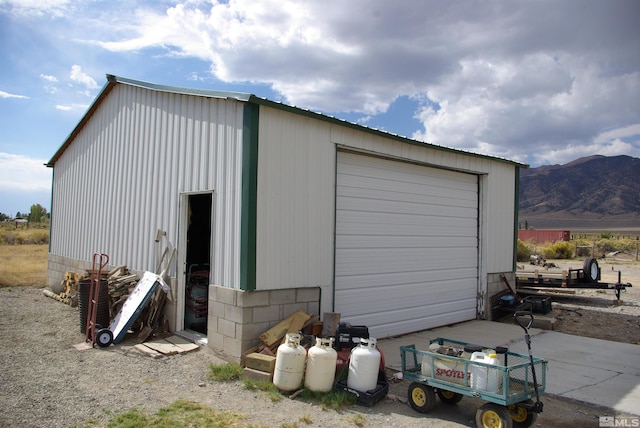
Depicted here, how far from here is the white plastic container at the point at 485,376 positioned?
4.73 m

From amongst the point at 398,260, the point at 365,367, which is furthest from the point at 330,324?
the point at 398,260

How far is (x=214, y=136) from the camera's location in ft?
24.0

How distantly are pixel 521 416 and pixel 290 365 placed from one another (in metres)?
2.53

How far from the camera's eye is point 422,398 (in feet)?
17.5

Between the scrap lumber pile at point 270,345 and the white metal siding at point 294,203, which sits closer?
the scrap lumber pile at point 270,345

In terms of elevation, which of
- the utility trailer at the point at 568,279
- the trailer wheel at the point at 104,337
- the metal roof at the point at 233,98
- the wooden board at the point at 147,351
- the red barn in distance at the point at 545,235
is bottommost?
the wooden board at the point at 147,351

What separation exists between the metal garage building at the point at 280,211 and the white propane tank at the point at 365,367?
1.66 m

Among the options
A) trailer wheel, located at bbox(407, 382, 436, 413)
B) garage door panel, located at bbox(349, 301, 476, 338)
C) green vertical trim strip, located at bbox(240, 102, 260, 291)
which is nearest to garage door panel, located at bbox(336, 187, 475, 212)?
green vertical trim strip, located at bbox(240, 102, 260, 291)

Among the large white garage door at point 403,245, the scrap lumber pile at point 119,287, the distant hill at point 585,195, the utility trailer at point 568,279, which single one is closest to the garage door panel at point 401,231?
the large white garage door at point 403,245

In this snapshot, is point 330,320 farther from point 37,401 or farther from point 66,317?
point 66,317

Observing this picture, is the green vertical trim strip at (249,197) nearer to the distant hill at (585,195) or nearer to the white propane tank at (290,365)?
the white propane tank at (290,365)

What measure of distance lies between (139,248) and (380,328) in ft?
15.9

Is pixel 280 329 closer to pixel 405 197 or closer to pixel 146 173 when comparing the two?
pixel 405 197

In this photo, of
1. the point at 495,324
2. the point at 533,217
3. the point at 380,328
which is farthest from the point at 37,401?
the point at 533,217
